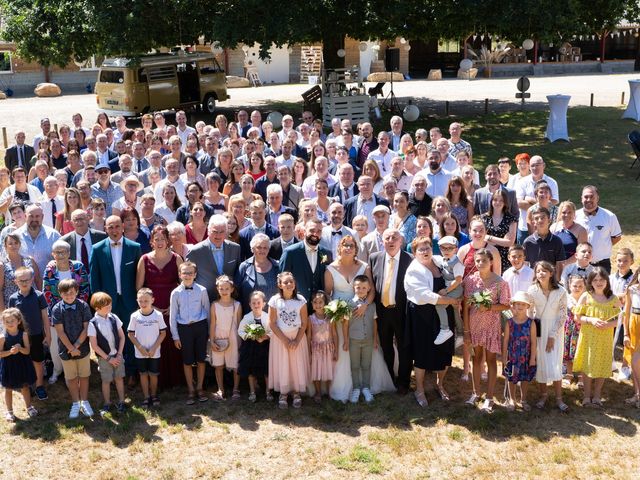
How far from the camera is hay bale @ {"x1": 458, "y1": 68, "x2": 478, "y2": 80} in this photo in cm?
4091

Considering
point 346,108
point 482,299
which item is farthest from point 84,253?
point 346,108

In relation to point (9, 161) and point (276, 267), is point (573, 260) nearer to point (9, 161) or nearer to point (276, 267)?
point (276, 267)

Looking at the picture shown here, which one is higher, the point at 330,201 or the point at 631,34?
the point at 631,34

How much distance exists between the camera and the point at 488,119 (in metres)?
22.0

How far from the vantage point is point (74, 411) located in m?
6.51

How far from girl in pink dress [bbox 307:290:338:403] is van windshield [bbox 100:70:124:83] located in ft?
58.4

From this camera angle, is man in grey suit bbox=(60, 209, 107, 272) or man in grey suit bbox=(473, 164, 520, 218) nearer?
man in grey suit bbox=(60, 209, 107, 272)

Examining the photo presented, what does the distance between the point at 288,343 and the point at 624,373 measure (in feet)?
11.4

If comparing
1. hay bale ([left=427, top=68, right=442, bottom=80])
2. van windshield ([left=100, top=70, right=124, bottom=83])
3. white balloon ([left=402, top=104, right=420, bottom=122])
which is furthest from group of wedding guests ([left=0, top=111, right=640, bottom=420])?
hay bale ([left=427, top=68, right=442, bottom=80])

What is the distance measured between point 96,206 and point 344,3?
13.3 meters

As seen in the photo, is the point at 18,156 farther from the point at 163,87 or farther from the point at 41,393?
the point at 163,87

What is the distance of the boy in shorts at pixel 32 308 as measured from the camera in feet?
21.1

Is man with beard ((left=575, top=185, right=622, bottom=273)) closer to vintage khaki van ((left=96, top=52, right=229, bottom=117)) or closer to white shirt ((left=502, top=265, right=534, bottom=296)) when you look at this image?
white shirt ((left=502, top=265, right=534, bottom=296))

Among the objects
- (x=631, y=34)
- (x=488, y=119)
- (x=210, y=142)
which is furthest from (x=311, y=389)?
(x=631, y=34)
